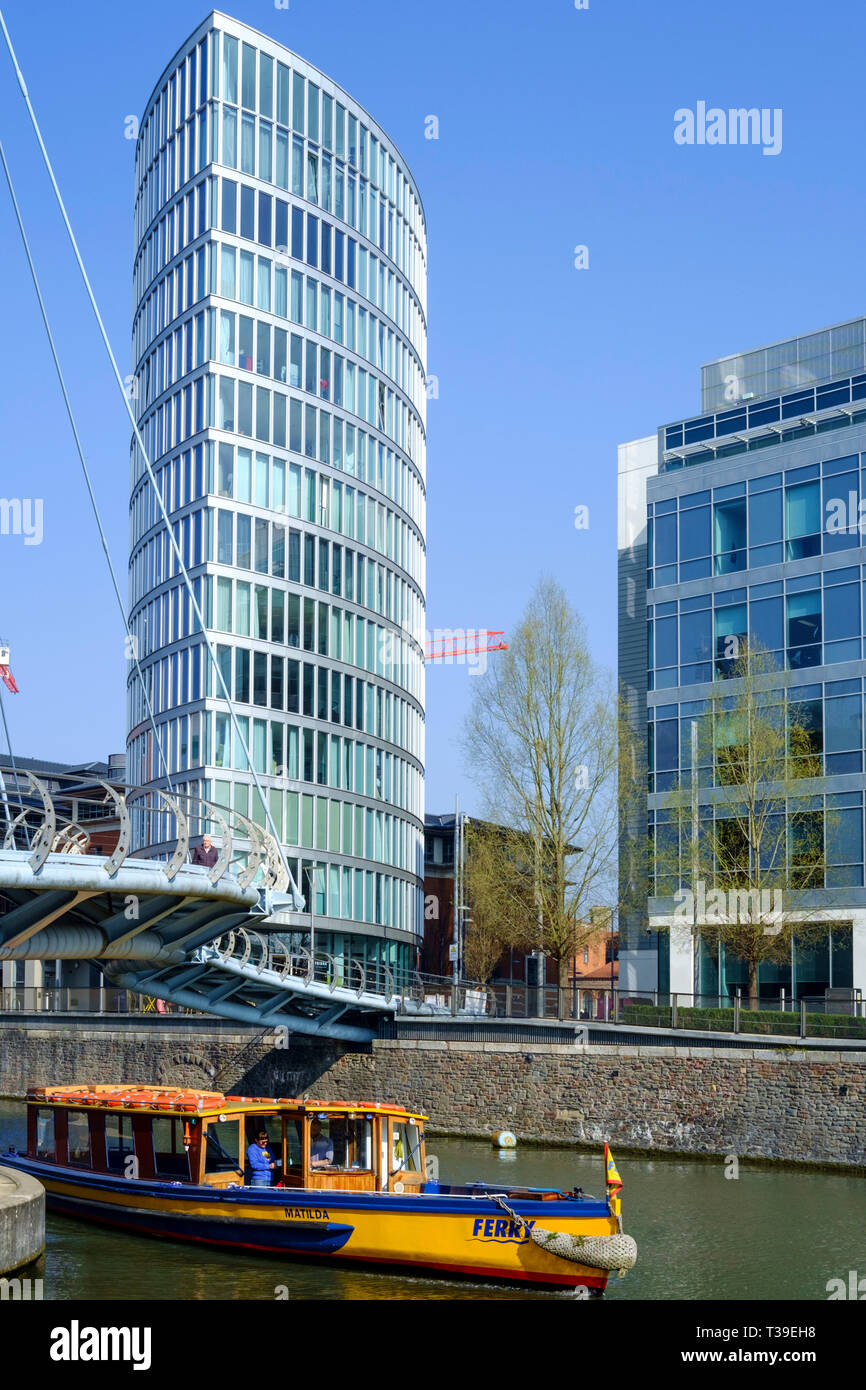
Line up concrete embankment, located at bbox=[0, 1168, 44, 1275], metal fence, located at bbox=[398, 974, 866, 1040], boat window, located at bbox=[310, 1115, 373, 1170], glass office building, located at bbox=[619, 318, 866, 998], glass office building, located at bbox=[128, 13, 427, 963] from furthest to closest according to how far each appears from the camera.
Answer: glass office building, located at bbox=[128, 13, 427, 963] < glass office building, located at bbox=[619, 318, 866, 998] < metal fence, located at bbox=[398, 974, 866, 1040] < boat window, located at bbox=[310, 1115, 373, 1170] < concrete embankment, located at bbox=[0, 1168, 44, 1275]

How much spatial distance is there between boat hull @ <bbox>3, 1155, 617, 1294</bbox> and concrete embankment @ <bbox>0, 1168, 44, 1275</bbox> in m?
4.07

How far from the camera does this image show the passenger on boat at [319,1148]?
30.3m

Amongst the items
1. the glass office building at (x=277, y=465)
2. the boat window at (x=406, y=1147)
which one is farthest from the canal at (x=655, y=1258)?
the glass office building at (x=277, y=465)

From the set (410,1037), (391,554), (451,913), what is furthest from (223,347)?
(451,913)

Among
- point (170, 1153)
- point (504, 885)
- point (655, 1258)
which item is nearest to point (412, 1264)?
point (655, 1258)

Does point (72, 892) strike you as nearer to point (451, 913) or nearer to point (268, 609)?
point (268, 609)

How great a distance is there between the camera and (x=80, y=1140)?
34781 mm

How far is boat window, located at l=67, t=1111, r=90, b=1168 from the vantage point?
1345 inches

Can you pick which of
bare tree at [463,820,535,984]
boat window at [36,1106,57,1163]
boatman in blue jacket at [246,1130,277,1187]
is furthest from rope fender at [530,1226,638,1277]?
bare tree at [463,820,535,984]

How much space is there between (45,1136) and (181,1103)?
5.70m

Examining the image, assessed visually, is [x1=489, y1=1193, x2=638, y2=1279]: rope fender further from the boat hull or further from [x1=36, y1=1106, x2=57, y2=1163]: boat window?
[x1=36, y1=1106, x2=57, y2=1163]: boat window

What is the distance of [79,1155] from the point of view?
3438cm

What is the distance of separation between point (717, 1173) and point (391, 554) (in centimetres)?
4207

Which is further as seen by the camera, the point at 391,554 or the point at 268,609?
the point at 391,554
